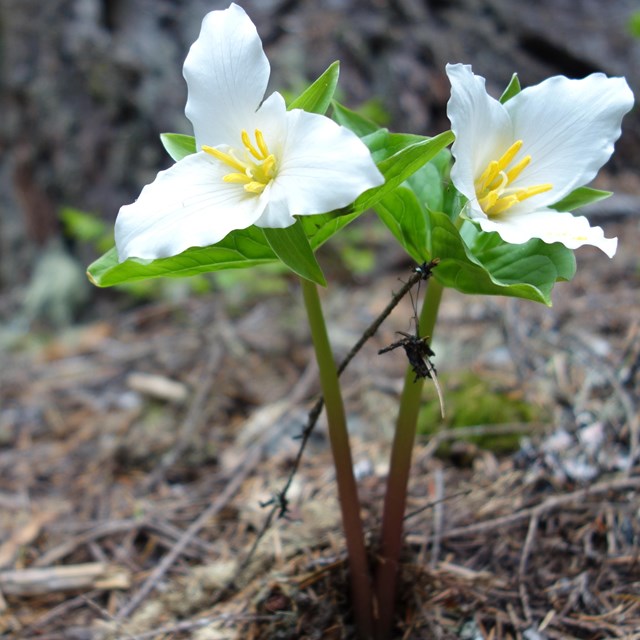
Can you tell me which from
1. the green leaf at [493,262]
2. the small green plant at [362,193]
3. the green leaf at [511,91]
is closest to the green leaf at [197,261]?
the small green plant at [362,193]

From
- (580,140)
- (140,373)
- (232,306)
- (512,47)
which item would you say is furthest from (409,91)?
(580,140)

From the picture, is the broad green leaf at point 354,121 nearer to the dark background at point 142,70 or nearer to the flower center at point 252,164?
the flower center at point 252,164

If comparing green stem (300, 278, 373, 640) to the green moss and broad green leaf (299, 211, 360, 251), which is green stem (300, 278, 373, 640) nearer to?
broad green leaf (299, 211, 360, 251)

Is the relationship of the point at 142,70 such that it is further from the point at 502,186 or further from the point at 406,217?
the point at 502,186

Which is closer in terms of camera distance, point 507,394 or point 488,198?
point 488,198

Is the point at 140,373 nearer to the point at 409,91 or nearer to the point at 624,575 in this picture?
the point at 624,575

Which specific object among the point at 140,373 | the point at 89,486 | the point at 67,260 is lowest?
the point at 89,486

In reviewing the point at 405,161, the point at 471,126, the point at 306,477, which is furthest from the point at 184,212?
the point at 306,477
